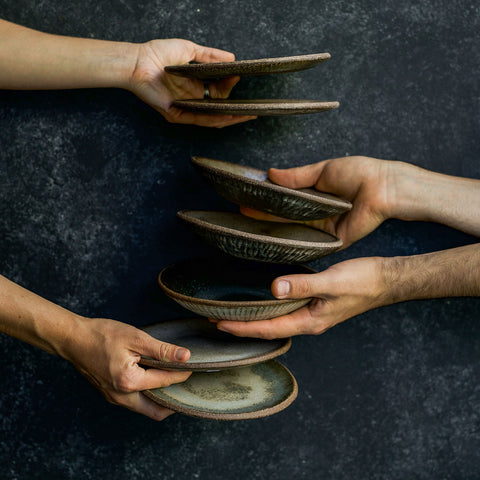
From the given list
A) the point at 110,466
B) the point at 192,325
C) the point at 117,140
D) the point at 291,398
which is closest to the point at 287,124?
the point at 117,140

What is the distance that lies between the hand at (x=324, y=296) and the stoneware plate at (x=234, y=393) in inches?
6.1

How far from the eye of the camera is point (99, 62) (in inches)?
50.8

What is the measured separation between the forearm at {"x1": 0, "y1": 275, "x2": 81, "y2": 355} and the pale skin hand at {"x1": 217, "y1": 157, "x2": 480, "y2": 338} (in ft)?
1.81

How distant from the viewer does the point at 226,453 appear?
4.92 ft

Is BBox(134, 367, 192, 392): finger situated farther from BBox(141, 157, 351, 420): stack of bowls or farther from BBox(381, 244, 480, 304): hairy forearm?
BBox(381, 244, 480, 304): hairy forearm

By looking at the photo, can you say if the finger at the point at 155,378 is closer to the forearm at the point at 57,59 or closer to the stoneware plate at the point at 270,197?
the stoneware plate at the point at 270,197

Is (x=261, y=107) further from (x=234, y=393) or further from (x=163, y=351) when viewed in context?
(x=234, y=393)

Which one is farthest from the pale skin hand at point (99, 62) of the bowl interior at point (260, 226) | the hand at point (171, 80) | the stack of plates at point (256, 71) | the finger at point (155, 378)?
the finger at point (155, 378)

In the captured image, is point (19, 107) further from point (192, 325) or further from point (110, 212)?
point (192, 325)

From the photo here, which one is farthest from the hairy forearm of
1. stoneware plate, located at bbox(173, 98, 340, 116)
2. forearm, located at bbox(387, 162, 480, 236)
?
stoneware plate, located at bbox(173, 98, 340, 116)

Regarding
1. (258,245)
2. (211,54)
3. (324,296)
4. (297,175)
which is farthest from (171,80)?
(324,296)

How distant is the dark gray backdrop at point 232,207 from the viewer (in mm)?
1374

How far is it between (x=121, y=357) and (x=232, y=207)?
1.79ft

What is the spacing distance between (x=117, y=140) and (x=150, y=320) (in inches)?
21.5
